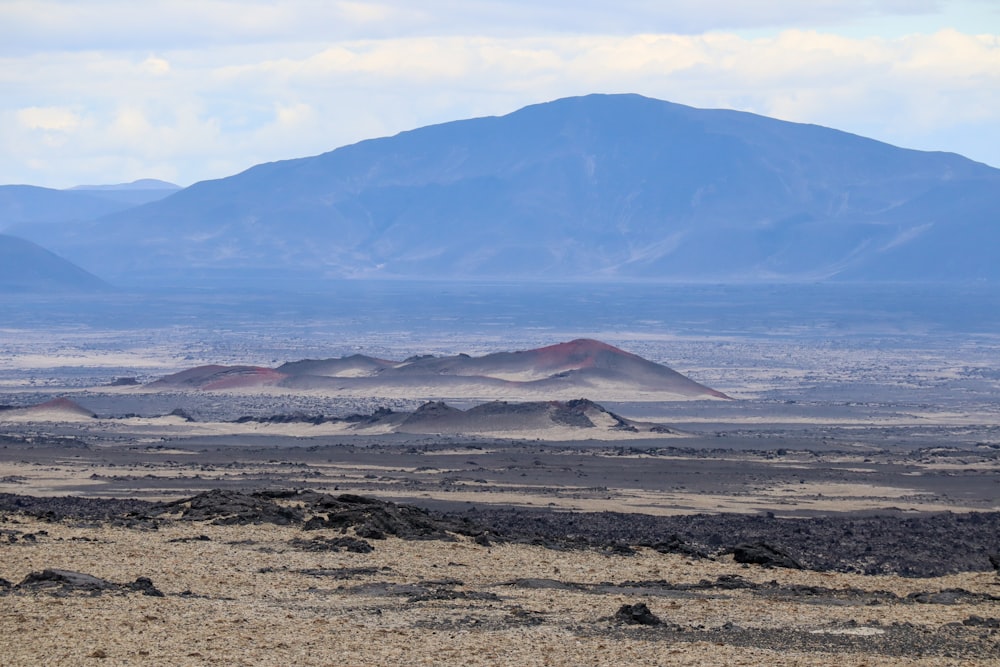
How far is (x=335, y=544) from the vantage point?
60.2ft

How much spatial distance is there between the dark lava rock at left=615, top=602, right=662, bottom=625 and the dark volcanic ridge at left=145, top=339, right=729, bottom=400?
4831 centimetres

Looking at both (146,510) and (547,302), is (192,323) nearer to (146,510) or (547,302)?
(547,302)

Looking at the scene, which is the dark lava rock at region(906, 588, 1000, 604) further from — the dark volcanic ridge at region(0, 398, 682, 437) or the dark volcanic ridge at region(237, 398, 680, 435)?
the dark volcanic ridge at region(237, 398, 680, 435)

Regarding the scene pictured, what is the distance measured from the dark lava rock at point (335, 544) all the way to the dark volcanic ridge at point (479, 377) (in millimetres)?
43932

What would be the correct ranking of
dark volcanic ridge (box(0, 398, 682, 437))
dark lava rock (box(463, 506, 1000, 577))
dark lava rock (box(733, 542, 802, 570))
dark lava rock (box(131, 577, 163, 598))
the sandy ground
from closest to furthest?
the sandy ground → dark lava rock (box(131, 577, 163, 598)) → dark lava rock (box(733, 542, 802, 570)) → dark lava rock (box(463, 506, 1000, 577)) → dark volcanic ridge (box(0, 398, 682, 437))

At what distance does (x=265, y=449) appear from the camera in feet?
138

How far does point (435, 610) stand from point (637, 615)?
178 centimetres

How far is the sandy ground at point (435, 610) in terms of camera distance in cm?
1257

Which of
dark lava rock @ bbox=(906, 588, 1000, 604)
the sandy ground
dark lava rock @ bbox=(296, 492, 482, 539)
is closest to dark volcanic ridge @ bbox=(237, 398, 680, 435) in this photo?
dark lava rock @ bbox=(296, 492, 482, 539)

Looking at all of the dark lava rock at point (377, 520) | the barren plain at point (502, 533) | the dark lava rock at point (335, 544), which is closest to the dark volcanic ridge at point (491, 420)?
the barren plain at point (502, 533)

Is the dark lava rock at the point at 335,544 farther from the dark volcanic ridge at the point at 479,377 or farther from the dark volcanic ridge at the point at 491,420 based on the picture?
the dark volcanic ridge at the point at 479,377

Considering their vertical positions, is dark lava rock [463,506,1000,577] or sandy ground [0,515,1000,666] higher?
sandy ground [0,515,1000,666]

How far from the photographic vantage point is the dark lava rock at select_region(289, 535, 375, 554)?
18.1 metres

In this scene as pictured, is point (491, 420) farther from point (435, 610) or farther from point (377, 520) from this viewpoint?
point (435, 610)
